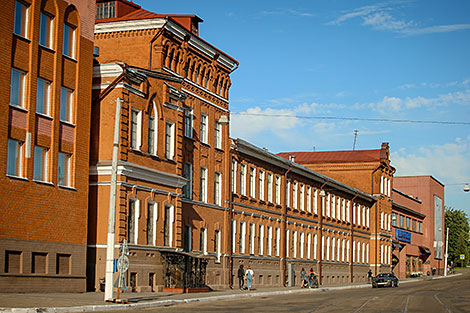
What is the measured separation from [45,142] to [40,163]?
0.93m

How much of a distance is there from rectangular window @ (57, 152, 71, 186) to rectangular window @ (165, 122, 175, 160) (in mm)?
7438

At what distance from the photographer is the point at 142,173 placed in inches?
1389

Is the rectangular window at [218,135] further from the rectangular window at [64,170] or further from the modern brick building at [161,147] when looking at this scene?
the rectangular window at [64,170]

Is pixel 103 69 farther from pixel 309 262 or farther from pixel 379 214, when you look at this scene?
pixel 379 214

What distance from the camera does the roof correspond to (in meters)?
86.4

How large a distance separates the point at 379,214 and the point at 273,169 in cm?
3336

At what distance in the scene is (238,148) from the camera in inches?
1919

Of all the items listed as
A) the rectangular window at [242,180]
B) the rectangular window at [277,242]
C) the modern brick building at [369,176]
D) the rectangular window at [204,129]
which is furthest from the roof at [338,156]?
the rectangular window at [204,129]

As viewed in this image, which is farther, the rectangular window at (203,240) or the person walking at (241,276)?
the person walking at (241,276)

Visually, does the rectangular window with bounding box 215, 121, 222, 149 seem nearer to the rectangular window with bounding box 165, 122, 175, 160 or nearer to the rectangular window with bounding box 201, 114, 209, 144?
the rectangular window with bounding box 201, 114, 209, 144

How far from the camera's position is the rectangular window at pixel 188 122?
139 feet

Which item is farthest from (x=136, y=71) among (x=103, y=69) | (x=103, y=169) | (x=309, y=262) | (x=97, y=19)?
(x=309, y=262)

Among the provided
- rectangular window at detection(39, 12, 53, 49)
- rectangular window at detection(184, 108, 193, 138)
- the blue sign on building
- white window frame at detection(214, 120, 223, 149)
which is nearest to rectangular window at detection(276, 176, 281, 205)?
white window frame at detection(214, 120, 223, 149)

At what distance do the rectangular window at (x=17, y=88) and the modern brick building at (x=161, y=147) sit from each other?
553 centimetres
